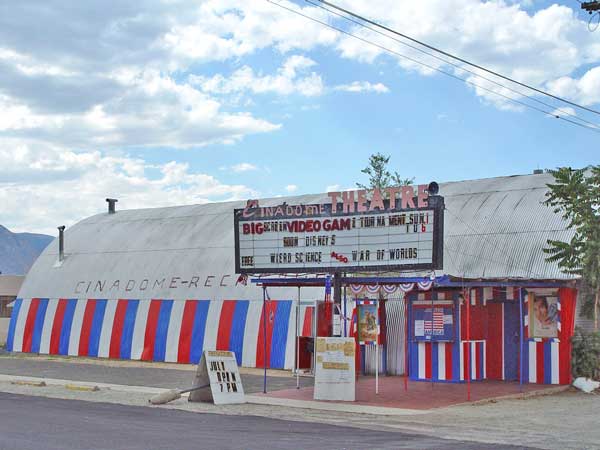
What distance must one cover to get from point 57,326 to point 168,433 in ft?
79.9

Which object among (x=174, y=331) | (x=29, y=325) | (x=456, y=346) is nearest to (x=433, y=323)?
(x=456, y=346)

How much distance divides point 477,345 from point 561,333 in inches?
99.6

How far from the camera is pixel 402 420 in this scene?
712 inches

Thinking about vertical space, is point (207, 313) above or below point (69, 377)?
above

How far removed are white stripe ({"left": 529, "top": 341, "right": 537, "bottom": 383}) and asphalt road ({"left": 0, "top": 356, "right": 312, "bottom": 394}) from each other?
6.15m

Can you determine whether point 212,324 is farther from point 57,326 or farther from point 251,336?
point 57,326

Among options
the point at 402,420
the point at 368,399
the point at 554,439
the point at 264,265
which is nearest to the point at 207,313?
the point at 264,265

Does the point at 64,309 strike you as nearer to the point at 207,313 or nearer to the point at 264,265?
the point at 207,313

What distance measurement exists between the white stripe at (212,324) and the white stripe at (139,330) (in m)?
3.15

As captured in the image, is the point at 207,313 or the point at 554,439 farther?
the point at 207,313

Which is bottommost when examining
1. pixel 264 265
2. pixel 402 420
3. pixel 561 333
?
pixel 402 420

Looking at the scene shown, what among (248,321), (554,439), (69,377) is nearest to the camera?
(554,439)

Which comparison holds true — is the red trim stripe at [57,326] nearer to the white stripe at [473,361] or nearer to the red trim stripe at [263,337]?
the red trim stripe at [263,337]

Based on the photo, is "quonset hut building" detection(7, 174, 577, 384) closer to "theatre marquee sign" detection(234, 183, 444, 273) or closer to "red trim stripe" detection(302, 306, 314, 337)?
"red trim stripe" detection(302, 306, 314, 337)
